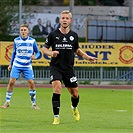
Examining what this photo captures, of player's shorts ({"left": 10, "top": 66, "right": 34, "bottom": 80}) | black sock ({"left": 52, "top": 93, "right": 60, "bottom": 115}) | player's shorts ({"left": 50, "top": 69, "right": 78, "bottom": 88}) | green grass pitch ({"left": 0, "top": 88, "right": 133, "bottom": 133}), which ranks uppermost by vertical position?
player's shorts ({"left": 50, "top": 69, "right": 78, "bottom": 88})

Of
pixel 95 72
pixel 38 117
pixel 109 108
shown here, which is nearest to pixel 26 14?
pixel 95 72

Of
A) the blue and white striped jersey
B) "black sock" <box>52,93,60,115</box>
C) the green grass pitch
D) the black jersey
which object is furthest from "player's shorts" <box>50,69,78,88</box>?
the blue and white striped jersey

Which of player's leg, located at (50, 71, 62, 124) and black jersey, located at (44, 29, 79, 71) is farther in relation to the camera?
black jersey, located at (44, 29, 79, 71)

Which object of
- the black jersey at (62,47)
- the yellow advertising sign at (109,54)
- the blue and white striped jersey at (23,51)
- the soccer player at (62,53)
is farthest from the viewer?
the yellow advertising sign at (109,54)

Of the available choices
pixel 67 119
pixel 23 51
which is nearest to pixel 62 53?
pixel 67 119

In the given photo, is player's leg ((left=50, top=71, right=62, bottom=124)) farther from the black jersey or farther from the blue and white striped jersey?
the blue and white striped jersey

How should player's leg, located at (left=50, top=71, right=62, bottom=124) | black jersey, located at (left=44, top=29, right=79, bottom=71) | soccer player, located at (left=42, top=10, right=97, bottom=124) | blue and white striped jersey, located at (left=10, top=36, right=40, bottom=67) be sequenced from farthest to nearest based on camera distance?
blue and white striped jersey, located at (left=10, top=36, right=40, bottom=67), black jersey, located at (left=44, top=29, right=79, bottom=71), soccer player, located at (left=42, top=10, right=97, bottom=124), player's leg, located at (left=50, top=71, right=62, bottom=124)

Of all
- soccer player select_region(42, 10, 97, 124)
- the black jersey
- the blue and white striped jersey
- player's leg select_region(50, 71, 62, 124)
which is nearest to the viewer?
player's leg select_region(50, 71, 62, 124)

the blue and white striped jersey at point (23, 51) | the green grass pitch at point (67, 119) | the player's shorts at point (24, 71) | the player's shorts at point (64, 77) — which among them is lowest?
the green grass pitch at point (67, 119)

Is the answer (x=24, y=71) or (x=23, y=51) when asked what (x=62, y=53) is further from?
(x=24, y=71)

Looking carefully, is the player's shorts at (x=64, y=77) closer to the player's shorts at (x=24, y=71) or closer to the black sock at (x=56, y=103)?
Result: the black sock at (x=56, y=103)

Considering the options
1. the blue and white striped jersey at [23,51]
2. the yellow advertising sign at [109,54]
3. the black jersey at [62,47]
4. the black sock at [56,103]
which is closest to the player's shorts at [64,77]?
the black jersey at [62,47]

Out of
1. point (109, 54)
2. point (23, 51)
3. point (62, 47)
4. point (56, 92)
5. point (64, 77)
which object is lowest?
point (109, 54)

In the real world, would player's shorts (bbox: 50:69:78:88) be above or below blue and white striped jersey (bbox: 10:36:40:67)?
below
